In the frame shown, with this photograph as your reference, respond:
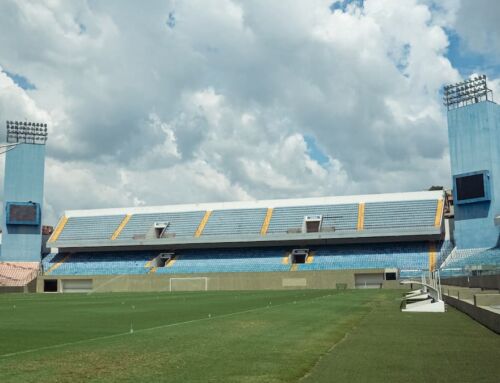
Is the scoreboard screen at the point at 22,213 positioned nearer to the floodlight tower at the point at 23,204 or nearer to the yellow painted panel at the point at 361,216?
the floodlight tower at the point at 23,204

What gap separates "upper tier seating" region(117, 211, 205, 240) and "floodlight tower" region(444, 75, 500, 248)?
34.6m

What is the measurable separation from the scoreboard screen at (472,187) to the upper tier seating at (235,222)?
83.2ft

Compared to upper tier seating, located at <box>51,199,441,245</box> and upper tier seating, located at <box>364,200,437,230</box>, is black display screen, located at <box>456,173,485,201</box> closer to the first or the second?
upper tier seating, located at <box>51,199,441,245</box>

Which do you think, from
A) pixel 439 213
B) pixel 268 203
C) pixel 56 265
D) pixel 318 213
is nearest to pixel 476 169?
pixel 439 213

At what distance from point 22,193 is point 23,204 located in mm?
1602

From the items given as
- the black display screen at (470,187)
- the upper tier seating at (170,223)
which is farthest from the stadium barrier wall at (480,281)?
the upper tier seating at (170,223)

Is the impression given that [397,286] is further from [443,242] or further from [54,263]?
[54,263]

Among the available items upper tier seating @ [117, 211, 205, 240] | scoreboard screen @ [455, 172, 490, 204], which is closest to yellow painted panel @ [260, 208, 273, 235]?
upper tier seating @ [117, 211, 205, 240]

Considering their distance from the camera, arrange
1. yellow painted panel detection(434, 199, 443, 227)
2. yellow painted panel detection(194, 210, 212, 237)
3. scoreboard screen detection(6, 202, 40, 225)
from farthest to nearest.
→ scoreboard screen detection(6, 202, 40, 225)
yellow painted panel detection(194, 210, 212, 237)
yellow painted panel detection(434, 199, 443, 227)

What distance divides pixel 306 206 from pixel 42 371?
2728 inches

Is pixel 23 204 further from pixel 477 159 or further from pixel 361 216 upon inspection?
pixel 477 159

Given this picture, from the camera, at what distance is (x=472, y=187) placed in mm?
61062

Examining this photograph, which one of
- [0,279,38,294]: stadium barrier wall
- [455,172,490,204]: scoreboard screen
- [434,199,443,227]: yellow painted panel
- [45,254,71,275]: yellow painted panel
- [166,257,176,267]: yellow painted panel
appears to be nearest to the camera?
[455,172,490,204]: scoreboard screen

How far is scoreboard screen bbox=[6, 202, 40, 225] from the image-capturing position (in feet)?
256
